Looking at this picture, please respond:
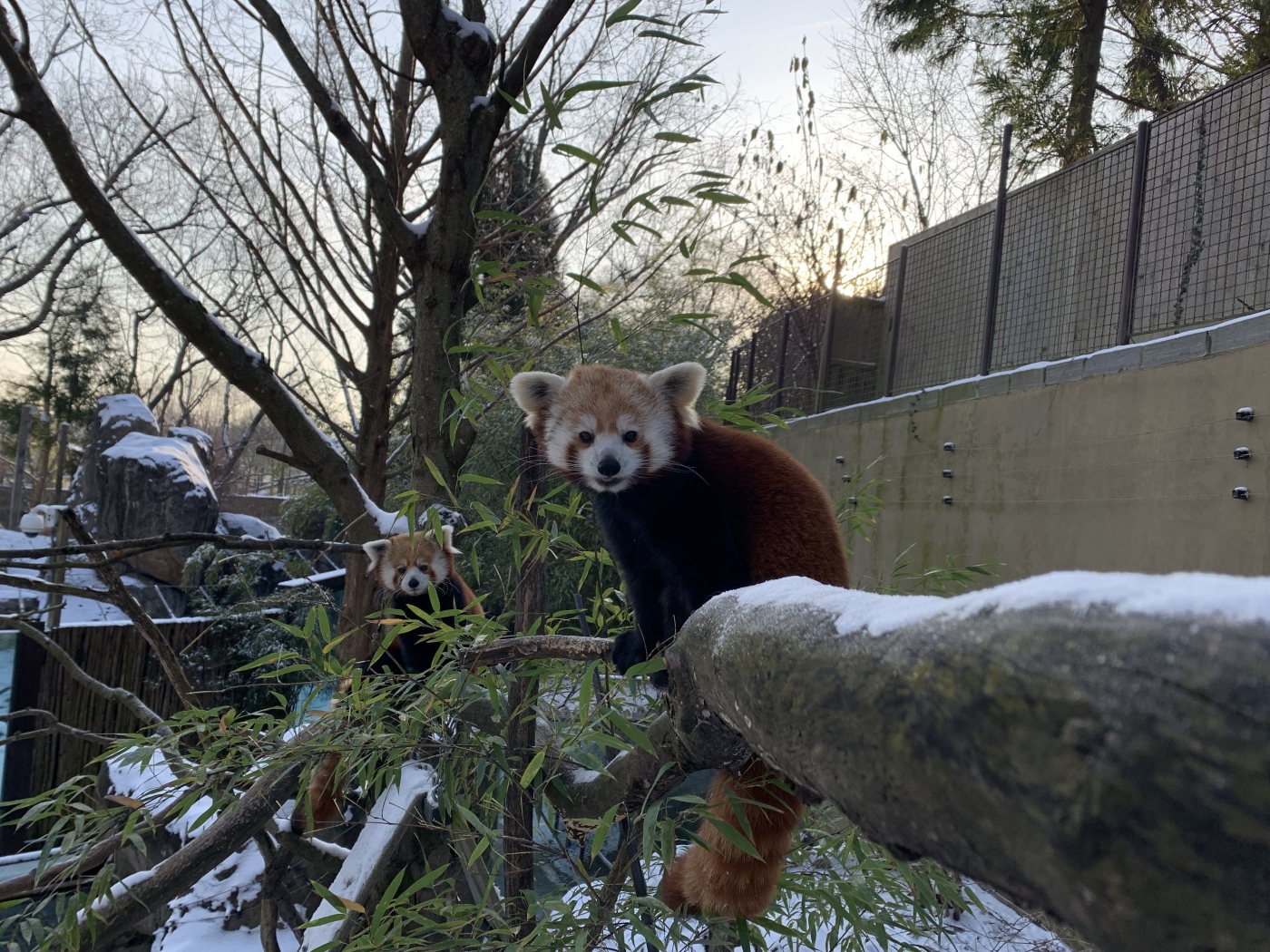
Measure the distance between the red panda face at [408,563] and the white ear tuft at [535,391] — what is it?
1.28 metres

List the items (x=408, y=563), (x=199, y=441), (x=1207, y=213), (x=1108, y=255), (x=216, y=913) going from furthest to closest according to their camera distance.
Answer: (x=199, y=441)
(x=1108, y=255)
(x=1207, y=213)
(x=408, y=563)
(x=216, y=913)

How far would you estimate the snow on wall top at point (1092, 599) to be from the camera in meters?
0.36

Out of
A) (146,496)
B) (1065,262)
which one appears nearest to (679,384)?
(1065,262)

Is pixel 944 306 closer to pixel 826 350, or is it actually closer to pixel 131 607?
pixel 826 350

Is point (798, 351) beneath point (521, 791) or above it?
above

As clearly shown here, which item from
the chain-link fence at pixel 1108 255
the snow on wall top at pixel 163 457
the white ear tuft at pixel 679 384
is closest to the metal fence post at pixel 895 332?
the chain-link fence at pixel 1108 255

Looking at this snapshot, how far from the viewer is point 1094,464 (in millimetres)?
4293

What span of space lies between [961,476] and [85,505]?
10.7 metres

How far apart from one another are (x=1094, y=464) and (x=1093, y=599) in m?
4.52

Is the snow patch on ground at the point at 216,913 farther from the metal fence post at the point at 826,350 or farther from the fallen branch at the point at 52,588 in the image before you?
the metal fence post at the point at 826,350

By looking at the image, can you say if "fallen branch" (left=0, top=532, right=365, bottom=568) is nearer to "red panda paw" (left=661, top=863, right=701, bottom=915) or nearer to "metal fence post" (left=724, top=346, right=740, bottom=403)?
"red panda paw" (left=661, top=863, right=701, bottom=915)

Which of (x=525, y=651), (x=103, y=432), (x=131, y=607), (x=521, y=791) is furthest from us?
(x=103, y=432)

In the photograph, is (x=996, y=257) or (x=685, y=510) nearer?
(x=685, y=510)

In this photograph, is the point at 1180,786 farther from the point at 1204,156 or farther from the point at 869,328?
the point at 869,328
